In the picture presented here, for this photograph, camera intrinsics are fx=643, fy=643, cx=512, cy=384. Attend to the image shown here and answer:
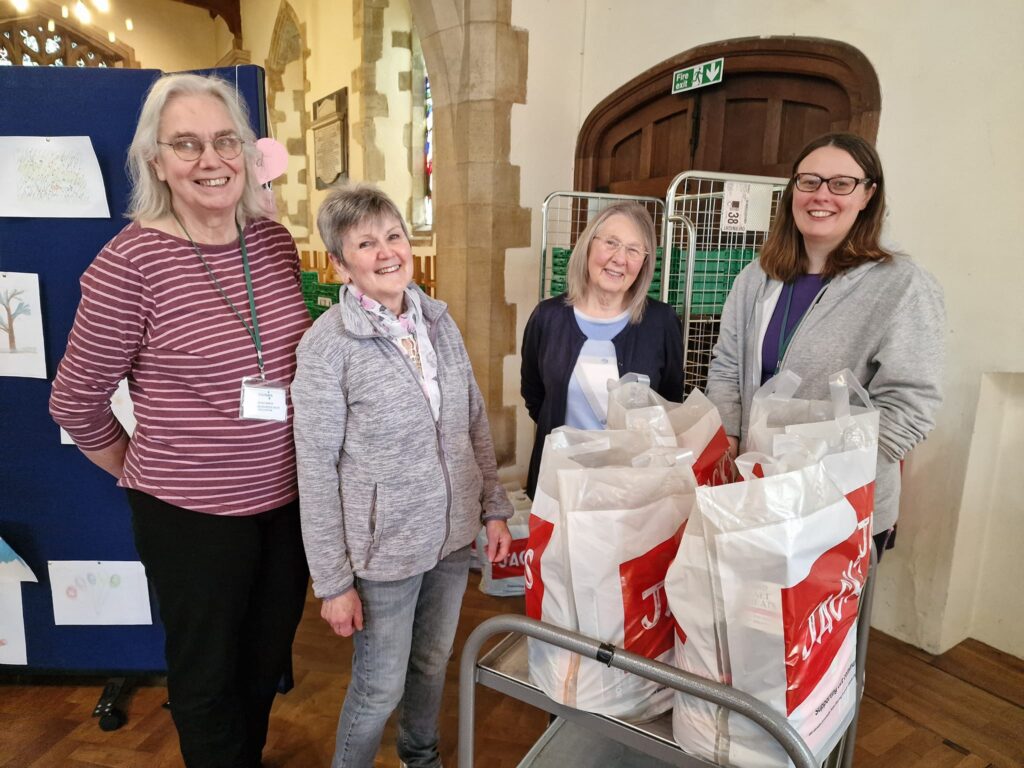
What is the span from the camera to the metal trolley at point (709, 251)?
232 cm

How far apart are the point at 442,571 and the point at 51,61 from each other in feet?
28.3

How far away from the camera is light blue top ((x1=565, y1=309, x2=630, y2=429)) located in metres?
1.62

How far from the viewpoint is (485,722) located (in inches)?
75.9

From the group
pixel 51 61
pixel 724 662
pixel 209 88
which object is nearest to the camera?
pixel 724 662

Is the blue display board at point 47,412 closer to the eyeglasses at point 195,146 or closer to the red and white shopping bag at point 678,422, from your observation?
the eyeglasses at point 195,146

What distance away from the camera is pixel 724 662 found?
2.26 feet

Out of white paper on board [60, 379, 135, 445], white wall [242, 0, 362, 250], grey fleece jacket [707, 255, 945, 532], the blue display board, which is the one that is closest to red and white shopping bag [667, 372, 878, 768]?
grey fleece jacket [707, 255, 945, 532]

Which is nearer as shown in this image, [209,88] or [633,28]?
[209,88]

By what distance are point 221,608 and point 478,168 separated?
2.72m

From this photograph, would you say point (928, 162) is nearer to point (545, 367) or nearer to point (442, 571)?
point (545, 367)

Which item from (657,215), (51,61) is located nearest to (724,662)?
(657,215)

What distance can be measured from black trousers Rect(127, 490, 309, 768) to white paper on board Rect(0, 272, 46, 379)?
0.78 metres

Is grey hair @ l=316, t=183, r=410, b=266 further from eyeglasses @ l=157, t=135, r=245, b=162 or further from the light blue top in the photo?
the light blue top

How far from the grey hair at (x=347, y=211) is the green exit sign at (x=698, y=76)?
225 centimetres
